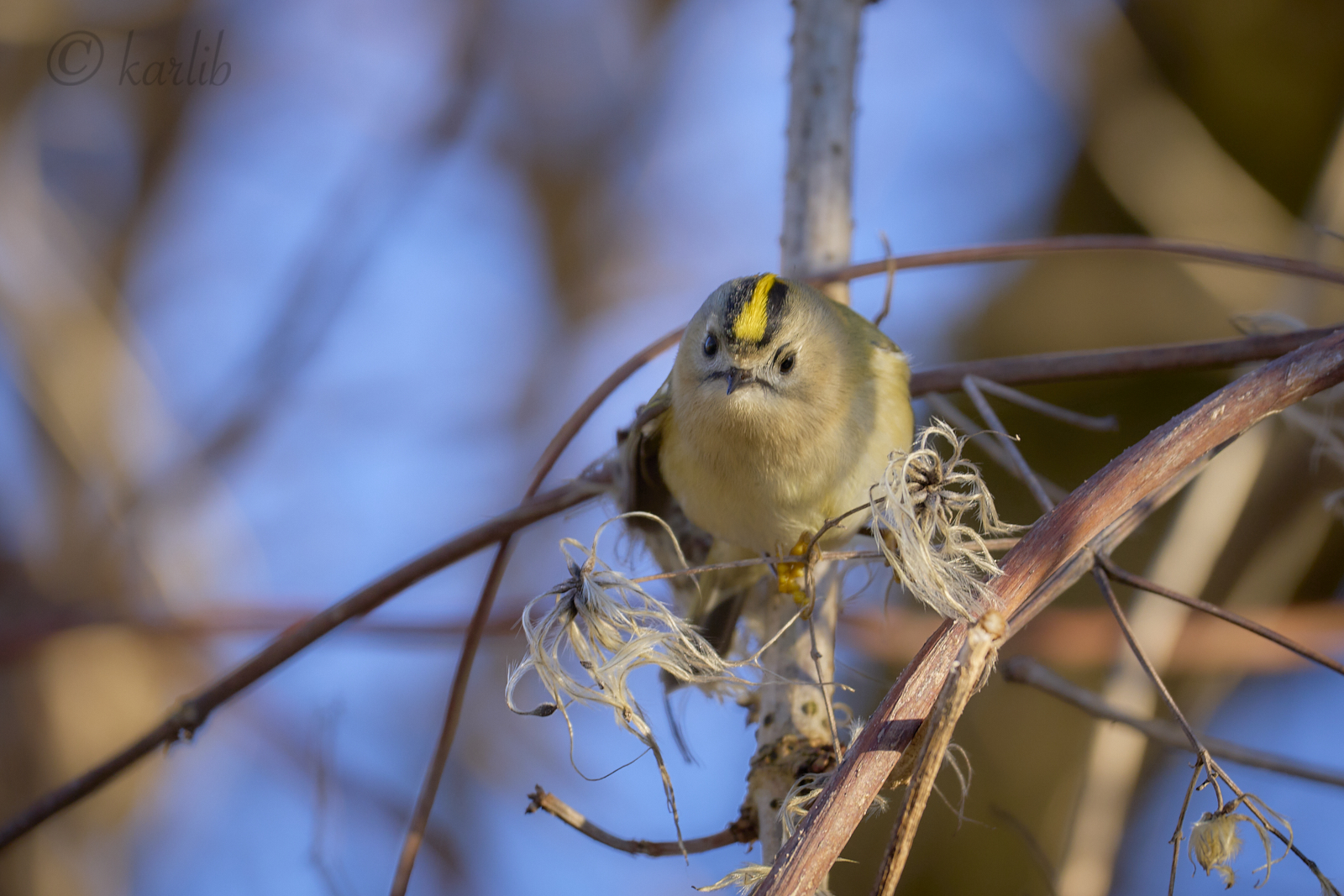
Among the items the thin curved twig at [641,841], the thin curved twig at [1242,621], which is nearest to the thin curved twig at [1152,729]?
the thin curved twig at [1242,621]

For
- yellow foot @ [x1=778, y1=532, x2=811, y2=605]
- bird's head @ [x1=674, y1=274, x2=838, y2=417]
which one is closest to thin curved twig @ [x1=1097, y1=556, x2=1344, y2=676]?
yellow foot @ [x1=778, y1=532, x2=811, y2=605]

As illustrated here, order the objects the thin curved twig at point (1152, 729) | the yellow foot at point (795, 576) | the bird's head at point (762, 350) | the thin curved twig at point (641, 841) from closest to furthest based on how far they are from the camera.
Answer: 1. the thin curved twig at point (641, 841)
2. the thin curved twig at point (1152, 729)
3. the yellow foot at point (795, 576)
4. the bird's head at point (762, 350)

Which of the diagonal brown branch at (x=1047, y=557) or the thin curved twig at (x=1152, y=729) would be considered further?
the thin curved twig at (x=1152, y=729)

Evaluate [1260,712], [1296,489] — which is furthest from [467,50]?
[1260,712]

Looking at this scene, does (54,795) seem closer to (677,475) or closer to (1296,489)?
(677,475)

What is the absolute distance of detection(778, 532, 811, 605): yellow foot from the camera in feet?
4.32

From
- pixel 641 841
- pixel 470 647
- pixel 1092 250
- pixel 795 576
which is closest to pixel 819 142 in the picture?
pixel 1092 250

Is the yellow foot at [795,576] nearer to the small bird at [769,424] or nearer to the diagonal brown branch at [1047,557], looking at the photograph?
the small bird at [769,424]

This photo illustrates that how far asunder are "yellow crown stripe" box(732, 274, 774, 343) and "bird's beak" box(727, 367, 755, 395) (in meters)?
0.05

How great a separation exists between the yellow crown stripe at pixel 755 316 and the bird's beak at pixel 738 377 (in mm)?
48

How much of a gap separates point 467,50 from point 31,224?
1865 millimetres

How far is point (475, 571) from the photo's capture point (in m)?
3.79

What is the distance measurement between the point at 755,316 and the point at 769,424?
0.19 metres

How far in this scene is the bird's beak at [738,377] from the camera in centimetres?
146
